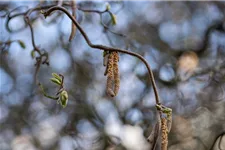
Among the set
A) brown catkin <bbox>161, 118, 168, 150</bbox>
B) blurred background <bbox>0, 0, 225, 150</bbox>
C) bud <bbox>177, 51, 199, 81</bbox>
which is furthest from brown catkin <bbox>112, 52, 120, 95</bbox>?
bud <bbox>177, 51, 199, 81</bbox>

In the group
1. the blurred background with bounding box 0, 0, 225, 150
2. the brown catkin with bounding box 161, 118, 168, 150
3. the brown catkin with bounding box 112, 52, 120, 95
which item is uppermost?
the brown catkin with bounding box 112, 52, 120, 95

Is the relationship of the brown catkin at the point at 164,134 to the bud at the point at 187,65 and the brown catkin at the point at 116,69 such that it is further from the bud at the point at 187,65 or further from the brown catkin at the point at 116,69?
the bud at the point at 187,65

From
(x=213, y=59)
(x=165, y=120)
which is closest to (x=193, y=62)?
(x=213, y=59)

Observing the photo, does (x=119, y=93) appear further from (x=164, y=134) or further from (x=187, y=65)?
(x=164, y=134)

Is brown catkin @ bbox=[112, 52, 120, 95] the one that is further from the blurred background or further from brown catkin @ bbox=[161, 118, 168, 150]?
the blurred background

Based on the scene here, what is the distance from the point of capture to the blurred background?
1.24 meters

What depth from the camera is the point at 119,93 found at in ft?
4.27

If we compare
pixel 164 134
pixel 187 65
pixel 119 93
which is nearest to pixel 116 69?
pixel 164 134

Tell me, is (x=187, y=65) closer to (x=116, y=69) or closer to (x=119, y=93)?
(x=119, y=93)

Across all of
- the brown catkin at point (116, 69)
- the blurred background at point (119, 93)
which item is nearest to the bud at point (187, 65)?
the blurred background at point (119, 93)

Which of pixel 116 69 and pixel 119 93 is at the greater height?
pixel 116 69

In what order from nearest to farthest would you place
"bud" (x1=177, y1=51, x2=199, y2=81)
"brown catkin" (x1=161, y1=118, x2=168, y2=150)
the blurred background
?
"brown catkin" (x1=161, y1=118, x2=168, y2=150)
the blurred background
"bud" (x1=177, y1=51, x2=199, y2=81)

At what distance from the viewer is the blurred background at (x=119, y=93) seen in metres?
1.24

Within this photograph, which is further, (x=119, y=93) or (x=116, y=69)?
(x=119, y=93)
